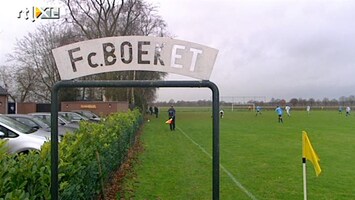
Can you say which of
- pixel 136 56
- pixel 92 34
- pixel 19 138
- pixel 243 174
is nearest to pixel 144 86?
pixel 136 56

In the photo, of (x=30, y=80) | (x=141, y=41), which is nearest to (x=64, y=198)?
(x=141, y=41)

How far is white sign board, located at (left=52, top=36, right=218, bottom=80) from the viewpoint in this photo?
3373mm

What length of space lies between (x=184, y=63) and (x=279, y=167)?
7.94 meters

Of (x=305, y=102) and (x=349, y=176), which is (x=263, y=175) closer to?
(x=349, y=176)

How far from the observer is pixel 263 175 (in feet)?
30.3

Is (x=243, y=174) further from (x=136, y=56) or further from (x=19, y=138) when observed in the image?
(x=136, y=56)

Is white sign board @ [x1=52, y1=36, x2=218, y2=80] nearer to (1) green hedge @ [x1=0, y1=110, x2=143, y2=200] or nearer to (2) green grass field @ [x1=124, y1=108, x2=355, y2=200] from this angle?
(1) green hedge @ [x1=0, y1=110, x2=143, y2=200]

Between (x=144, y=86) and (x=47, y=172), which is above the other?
(x=144, y=86)

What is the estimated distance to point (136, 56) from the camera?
3.41 m

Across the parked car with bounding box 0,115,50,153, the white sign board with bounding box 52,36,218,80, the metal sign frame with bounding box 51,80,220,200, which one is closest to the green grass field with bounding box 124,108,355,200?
the parked car with bounding box 0,115,50,153

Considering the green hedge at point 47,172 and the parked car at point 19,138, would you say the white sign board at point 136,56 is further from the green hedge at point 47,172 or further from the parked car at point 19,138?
the parked car at point 19,138

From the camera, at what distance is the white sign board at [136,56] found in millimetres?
3373

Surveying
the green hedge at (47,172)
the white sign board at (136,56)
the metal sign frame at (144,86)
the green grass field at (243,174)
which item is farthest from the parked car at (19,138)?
the white sign board at (136,56)

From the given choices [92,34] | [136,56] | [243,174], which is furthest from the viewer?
[92,34]
